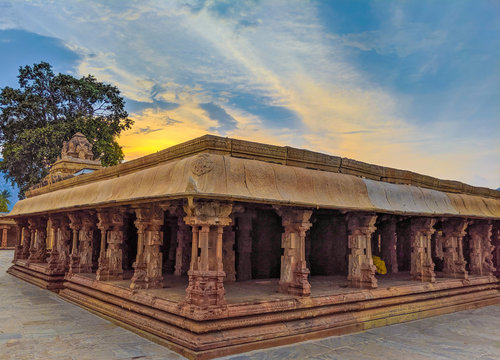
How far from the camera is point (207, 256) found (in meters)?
7.15

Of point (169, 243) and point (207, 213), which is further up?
point (207, 213)

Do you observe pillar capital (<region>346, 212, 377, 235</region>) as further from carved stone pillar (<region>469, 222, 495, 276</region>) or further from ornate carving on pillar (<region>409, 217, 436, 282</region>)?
carved stone pillar (<region>469, 222, 495, 276</region>)

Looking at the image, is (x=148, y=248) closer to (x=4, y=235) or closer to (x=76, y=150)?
(x=76, y=150)

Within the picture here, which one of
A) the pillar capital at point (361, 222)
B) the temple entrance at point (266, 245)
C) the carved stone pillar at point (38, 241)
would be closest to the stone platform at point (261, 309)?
the temple entrance at point (266, 245)

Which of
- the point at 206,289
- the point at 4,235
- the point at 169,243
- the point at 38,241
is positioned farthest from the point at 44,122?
the point at 206,289

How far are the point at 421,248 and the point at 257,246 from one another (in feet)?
15.6

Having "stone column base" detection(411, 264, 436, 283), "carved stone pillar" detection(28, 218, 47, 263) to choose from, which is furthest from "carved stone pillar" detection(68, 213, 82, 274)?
"stone column base" detection(411, 264, 436, 283)

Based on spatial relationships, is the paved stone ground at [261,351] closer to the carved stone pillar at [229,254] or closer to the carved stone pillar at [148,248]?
the carved stone pillar at [148,248]

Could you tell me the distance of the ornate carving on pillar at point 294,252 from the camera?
8367mm

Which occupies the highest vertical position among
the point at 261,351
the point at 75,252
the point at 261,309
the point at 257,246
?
the point at 257,246

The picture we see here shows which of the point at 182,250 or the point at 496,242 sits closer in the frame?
the point at 182,250

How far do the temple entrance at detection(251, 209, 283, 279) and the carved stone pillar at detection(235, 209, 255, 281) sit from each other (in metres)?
0.25

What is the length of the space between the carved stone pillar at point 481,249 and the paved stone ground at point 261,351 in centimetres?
406

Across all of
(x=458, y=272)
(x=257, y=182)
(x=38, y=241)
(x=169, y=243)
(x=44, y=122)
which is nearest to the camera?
(x=257, y=182)
